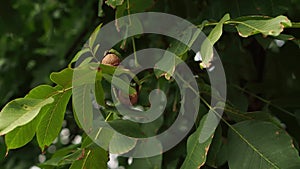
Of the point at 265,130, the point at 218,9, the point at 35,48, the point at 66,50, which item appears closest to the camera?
the point at 265,130

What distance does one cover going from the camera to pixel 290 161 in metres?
0.67

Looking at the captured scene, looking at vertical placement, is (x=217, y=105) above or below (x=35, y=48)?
above

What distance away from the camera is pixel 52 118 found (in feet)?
2.20

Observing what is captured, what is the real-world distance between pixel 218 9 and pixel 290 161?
0.33m

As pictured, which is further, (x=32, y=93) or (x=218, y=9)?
(x=218, y=9)

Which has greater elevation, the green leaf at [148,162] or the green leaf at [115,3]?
the green leaf at [115,3]

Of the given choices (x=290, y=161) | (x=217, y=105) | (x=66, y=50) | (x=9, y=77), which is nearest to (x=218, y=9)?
(x=217, y=105)

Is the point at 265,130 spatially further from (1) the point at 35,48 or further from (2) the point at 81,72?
(1) the point at 35,48

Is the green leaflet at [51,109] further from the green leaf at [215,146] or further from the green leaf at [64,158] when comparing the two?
the green leaf at [215,146]

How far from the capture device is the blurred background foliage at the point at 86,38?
92 cm

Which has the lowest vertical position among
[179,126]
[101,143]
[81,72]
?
[179,126]

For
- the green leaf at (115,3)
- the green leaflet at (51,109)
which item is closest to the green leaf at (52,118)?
the green leaflet at (51,109)

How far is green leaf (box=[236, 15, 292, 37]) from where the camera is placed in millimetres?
607

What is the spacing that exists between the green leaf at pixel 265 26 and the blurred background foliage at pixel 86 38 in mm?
78
